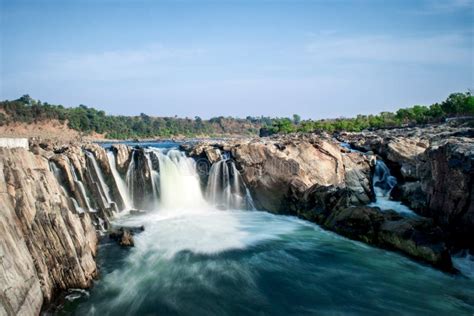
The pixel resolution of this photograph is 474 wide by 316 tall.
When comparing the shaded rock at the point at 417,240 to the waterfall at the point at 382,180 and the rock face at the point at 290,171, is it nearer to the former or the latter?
the rock face at the point at 290,171

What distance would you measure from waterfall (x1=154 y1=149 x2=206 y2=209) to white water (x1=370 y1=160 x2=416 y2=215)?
14.7 metres

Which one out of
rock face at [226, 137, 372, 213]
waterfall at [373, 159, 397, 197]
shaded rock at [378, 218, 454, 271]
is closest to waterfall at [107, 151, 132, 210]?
rock face at [226, 137, 372, 213]

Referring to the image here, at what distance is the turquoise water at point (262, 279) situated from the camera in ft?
46.3

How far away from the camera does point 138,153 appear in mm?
30422

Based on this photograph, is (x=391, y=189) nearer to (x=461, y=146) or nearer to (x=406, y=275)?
(x=461, y=146)

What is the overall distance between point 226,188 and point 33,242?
1866 cm

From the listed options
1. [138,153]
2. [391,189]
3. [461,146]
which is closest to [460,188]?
[461,146]

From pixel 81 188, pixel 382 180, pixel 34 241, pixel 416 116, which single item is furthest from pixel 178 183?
pixel 416 116

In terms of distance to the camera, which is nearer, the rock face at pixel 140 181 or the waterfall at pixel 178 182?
the rock face at pixel 140 181

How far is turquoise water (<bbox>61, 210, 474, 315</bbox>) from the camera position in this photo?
14117 millimetres

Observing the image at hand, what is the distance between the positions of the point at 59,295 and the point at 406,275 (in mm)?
15120

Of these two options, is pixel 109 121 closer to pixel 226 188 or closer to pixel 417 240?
pixel 226 188

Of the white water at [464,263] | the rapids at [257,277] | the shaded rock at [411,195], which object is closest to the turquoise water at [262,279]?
the rapids at [257,277]

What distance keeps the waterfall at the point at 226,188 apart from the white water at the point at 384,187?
10504 mm
